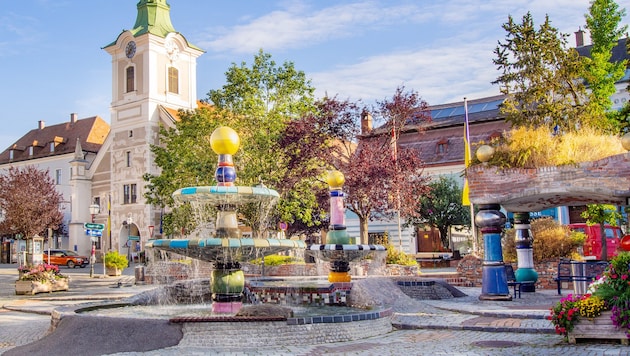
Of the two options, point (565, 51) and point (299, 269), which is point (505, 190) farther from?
point (299, 269)

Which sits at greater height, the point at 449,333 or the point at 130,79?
the point at 130,79

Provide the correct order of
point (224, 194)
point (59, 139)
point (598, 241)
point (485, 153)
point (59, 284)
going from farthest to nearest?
point (59, 139) → point (598, 241) → point (59, 284) → point (485, 153) → point (224, 194)

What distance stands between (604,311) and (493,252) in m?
6.02

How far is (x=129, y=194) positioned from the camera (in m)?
53.7

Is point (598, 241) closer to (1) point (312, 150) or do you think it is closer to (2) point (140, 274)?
(1) point (312, 150)

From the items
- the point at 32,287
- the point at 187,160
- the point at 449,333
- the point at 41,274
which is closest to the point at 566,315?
the point at 449,333

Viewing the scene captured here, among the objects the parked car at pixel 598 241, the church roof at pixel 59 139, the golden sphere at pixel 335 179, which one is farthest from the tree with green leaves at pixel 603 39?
the church roof at pixel 59 139

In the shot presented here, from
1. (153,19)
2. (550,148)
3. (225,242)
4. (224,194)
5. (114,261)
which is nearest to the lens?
(225,242)

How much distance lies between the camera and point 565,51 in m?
18.4

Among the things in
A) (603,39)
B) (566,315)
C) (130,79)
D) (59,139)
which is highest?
(130,79)

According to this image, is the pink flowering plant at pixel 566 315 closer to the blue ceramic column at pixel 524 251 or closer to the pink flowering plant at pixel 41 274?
the blue ceramic column at pixel 524 251

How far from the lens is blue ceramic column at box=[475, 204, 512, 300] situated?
1532 centimetres

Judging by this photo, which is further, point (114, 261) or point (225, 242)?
point (114, 261)

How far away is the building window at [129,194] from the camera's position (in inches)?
2099
